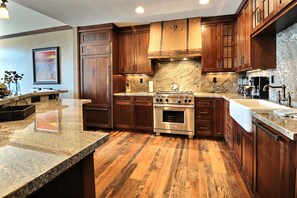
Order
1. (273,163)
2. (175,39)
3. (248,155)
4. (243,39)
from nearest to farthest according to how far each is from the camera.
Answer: (273,163), (248,155), (243,39), (175,39)

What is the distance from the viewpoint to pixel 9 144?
86 centimetres

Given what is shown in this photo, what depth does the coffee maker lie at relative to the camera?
2.79 m

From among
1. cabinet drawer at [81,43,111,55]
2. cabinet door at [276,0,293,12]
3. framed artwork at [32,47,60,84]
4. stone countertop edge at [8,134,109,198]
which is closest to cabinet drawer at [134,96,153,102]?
cabinet drawer at [81,43,111,55]

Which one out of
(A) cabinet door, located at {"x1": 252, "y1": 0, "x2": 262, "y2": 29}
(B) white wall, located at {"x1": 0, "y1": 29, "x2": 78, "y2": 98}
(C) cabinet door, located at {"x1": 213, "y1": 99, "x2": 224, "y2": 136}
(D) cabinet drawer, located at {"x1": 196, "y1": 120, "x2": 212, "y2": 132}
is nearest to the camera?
(A) cabinet door, located at {"x1": 252, "y1": 0, "x2": 262, "y2": 29}

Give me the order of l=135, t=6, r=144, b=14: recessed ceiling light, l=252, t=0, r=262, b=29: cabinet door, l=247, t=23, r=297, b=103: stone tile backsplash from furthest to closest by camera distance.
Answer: l=135, t=6, r=144, b=14: recessed ceiling light, l=252, t=0, r=262, b=29: cabinet door, l=247, t=23, r=297, b=103: stone tile backsplash

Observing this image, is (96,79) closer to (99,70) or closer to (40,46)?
(99,70)

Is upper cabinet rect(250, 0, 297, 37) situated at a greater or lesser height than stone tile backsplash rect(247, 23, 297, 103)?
greater

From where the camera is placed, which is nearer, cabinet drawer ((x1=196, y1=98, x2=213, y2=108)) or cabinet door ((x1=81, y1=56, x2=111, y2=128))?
cabinet drawer ((x1=196, y1=98, x2=213, y2=108))

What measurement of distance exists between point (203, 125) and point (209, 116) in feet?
0.73

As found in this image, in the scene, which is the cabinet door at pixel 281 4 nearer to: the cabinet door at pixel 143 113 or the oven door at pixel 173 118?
the oven door at pixel 173 118

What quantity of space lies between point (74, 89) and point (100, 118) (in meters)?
1.02

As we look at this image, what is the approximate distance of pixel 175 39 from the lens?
4039 millimetres

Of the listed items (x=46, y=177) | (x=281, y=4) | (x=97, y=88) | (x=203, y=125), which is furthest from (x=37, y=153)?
(x=97, y=88)

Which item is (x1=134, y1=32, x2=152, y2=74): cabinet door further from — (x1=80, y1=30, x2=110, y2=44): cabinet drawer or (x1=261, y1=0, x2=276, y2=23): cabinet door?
(x1=261, y1=0, x2=276, y2=23): cabinet door
